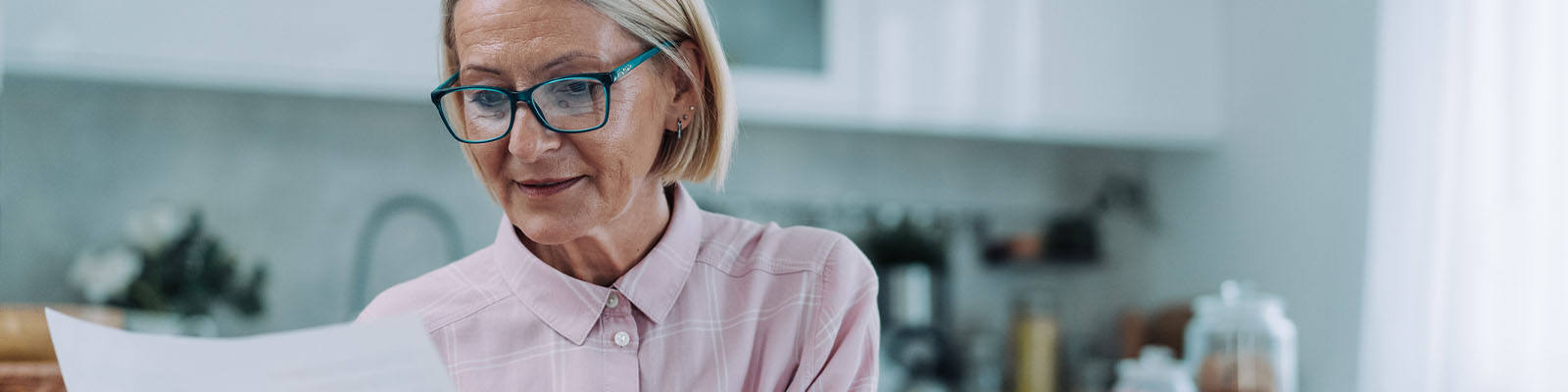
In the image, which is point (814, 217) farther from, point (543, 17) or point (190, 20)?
point (543, 17)

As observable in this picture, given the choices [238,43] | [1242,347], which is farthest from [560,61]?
[1242,347]

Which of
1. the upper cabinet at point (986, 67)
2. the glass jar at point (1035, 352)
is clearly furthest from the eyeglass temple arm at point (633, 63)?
the glass jar at point (1035, 352)

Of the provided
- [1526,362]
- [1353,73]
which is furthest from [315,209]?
[1526,362]

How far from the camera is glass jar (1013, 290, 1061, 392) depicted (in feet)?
8.55

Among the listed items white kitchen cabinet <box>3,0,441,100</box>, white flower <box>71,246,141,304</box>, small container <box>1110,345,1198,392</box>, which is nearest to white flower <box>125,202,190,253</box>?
white flower <box>71,246,141,304</box>

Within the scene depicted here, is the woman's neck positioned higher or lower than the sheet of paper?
higher

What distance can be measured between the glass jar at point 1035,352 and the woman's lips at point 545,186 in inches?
79.5

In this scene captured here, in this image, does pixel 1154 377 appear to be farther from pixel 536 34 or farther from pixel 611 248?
pixel 536 34

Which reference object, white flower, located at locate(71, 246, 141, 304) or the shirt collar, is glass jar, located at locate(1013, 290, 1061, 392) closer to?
white flower, located at locate(71, 246, 141, 304)

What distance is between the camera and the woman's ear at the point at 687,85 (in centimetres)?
81

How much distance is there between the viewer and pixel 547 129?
71 centimetres

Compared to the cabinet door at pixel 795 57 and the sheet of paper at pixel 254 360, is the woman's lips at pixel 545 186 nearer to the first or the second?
the sheet of paper at pixel 254 360

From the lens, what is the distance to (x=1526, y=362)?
1835 millimetres

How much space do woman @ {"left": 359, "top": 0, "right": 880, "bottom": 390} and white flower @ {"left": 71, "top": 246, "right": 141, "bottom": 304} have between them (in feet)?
4.24
